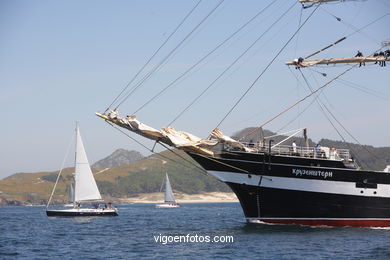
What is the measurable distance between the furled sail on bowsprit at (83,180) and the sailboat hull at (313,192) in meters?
29.4

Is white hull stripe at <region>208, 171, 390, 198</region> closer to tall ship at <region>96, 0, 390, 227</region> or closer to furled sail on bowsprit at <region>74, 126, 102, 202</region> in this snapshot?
tall ship at <region>96, 0, 390, 227</region>

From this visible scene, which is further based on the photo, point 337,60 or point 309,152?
point 337,60

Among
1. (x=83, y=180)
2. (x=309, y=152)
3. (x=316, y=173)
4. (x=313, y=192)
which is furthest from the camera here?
(x=83, y=180)

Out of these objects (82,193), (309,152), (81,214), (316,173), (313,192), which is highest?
(309,152)

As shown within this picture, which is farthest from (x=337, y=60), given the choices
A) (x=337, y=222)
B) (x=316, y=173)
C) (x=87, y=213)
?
(x=87, y=213)

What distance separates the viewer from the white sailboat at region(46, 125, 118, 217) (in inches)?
2630

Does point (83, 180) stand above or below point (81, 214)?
above

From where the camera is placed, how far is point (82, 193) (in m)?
68.4

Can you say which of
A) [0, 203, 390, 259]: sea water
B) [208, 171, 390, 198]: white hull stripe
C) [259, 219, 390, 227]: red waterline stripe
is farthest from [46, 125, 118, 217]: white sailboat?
[208, 171, 390, 198]: white hull stripe

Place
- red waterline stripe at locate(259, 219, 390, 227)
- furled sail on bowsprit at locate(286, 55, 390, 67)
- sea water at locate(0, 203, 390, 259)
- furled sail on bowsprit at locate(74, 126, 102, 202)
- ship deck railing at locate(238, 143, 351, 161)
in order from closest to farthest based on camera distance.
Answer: sea water at locate(0, 203, 390, 259), ship deck railing at locate(238, 143, 351, 161), red waterline stripe at locate(259, 219, 390, 227), furled sail on bowsprit at locate(286, 55, 390, 67), furled sail on bowsprit at locate(74, 126, 102, 202)

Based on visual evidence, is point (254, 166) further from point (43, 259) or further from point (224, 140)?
point (43, 259)

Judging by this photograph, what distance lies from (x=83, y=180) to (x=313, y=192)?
33.6 metres

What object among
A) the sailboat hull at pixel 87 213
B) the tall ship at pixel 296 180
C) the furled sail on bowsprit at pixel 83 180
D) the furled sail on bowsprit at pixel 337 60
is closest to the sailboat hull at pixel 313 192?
the tall ship at pixel 296 180

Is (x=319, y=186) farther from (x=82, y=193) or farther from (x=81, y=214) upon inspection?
(x=82, y=193)
